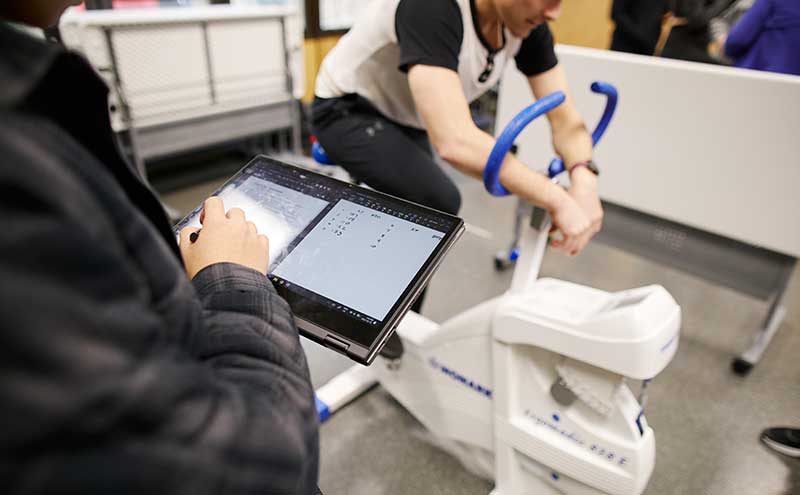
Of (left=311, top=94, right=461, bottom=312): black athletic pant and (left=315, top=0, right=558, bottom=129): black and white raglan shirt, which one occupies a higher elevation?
(left=315, top=0, right=558, bottom=129): black and white raglan shirt

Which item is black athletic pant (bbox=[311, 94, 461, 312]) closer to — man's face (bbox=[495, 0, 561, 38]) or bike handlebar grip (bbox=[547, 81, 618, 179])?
bike handlebar grip (bbox=[547, 81, 618, 179])

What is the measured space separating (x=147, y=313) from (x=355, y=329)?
0.42m

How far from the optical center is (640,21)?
2.62 metres

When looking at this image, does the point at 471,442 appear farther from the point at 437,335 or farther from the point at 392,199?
the point at 392,199

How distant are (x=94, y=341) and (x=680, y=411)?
1887 mm

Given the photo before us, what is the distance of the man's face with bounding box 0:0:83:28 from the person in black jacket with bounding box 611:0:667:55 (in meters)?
2.81

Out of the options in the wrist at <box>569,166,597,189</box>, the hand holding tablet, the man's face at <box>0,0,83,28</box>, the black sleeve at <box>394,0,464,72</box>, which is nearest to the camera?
the man's face at <box>0,0,83,28</box>

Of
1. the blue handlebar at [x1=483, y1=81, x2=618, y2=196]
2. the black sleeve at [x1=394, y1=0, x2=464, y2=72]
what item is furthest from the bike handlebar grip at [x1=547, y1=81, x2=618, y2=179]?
the black sleeve at [x1=394, y1=0, x2=464, y2=72]

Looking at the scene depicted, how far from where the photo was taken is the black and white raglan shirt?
1.11 metres

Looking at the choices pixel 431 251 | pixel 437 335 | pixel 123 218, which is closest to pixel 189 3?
pixel 437 335

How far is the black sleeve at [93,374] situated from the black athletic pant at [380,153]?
961 millimetres

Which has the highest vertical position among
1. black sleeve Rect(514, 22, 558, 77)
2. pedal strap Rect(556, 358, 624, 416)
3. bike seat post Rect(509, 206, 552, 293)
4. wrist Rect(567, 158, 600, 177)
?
black sleeve Rect(514, 22, 558, 77)

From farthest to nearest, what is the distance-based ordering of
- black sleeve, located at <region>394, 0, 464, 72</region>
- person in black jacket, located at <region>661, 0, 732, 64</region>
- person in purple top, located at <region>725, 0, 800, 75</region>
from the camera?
person in black jacket, located at <region>661, 0, 732, 64</region>, person in purple top, located at <region>725, 0, 800, 75</region>, black sleeve, located at <region>394, 0, 464, 72</region>

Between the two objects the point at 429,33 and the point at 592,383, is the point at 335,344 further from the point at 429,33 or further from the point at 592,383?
the point at 429,33
